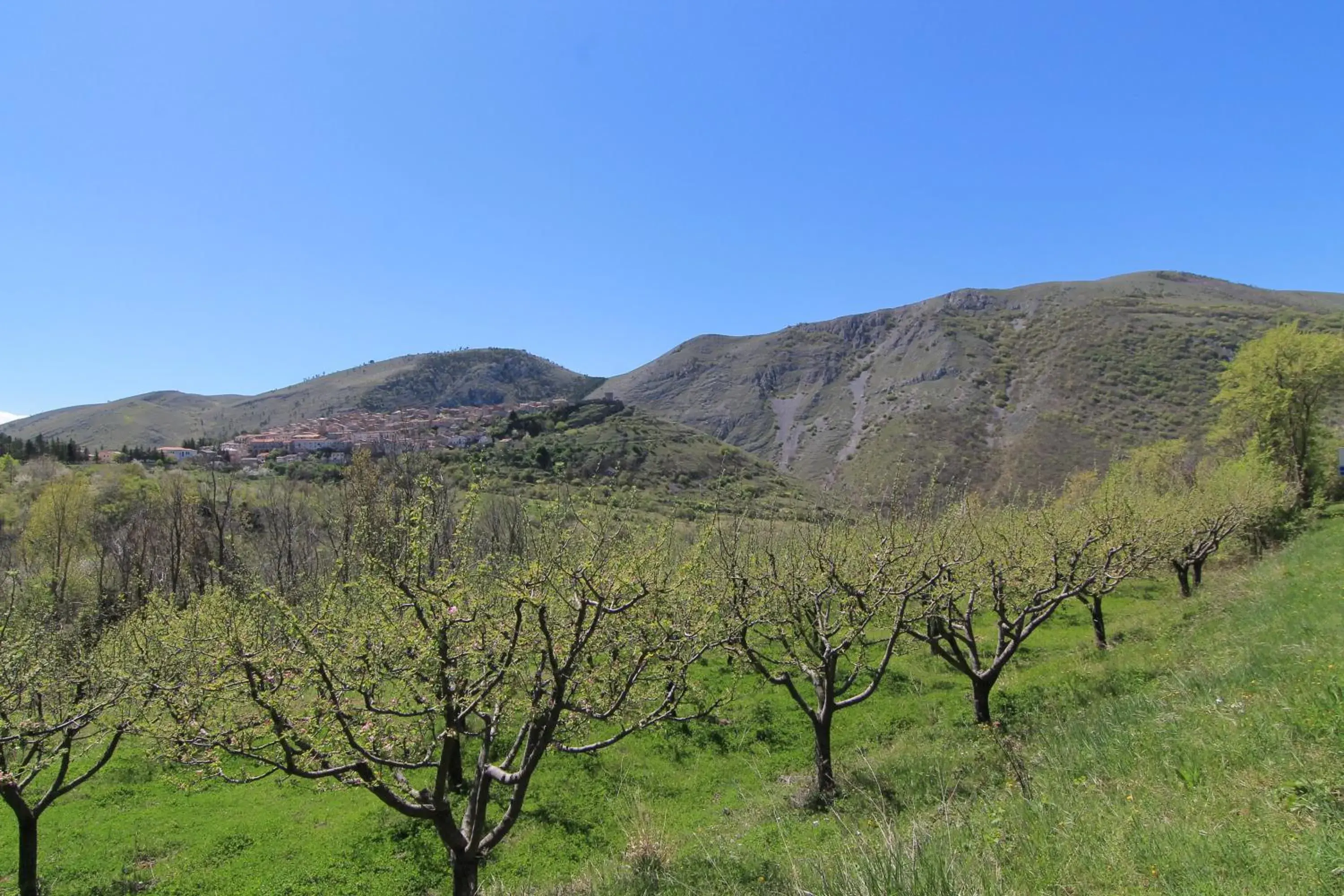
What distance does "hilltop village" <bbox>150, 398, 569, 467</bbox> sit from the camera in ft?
338

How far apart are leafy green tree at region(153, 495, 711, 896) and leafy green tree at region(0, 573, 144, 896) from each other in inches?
109

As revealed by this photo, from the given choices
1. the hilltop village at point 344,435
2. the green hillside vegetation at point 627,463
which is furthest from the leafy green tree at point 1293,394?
the hilltop village at point 344,435

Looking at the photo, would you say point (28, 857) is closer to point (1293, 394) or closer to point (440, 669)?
point (440, 669)

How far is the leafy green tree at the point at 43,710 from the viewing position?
10.1m

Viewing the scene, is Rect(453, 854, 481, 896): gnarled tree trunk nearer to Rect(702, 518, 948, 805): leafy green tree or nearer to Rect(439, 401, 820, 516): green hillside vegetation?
Rect(439, 401, 820, 516): green hillside vegetation

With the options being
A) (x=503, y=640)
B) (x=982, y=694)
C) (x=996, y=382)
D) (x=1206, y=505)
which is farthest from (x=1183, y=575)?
(x=996, y=382)

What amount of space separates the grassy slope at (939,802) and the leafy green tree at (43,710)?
2.73m

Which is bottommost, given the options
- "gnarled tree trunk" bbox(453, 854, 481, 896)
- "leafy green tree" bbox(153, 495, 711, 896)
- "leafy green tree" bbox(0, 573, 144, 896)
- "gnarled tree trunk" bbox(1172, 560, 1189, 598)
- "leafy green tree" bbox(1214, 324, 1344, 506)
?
"gnarled tree trunk" bbox(1172, 560, 1189, 598)

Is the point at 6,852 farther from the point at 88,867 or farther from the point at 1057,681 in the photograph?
the point at 1057,681

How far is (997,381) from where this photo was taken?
133625 millimetres

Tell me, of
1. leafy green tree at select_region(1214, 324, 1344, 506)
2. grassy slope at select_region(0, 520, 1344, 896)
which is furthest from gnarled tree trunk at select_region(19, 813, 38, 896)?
leafy green tree at select_region(1214, 324, 1344, 506)

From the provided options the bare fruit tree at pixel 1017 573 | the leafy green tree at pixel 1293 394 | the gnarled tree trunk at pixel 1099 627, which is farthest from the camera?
the leafy green tree at pixel 1293 394

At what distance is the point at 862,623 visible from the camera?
12.3m

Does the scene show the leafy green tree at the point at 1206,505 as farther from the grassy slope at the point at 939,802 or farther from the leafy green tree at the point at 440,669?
the leafy green tree at the point at 440,669
